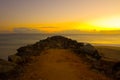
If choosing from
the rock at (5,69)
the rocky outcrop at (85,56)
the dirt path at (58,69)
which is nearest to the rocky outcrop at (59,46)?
the rocky outcrop at (85,56)

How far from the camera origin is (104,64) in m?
13.5

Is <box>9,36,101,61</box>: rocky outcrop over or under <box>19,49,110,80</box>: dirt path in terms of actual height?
over

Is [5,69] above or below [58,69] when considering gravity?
above

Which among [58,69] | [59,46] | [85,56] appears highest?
[59,46]

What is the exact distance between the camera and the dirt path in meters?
11.1

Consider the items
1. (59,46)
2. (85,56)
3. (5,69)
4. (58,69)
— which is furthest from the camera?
(59,46)

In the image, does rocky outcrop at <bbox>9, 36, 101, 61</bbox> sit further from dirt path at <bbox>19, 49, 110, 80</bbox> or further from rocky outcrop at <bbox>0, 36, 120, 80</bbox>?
dirt path at <bbox>19, 49, 110, 80</bbox>

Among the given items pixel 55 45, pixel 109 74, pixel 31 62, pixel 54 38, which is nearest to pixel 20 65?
pixel 31 62

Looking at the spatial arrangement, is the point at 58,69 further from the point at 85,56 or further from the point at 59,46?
the point at 59,46

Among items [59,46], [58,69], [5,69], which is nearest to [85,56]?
[58,69]

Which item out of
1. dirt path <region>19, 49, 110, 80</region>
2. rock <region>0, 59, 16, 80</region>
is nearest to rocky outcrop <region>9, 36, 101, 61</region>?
dirt path <region>19, 49, 110, 80</region>

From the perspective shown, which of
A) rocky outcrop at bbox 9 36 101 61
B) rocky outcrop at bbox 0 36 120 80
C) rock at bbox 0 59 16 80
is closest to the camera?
rock at bbox 0 59 16 80

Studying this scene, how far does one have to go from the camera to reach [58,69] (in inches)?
480

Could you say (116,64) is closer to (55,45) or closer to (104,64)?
(104,64)
